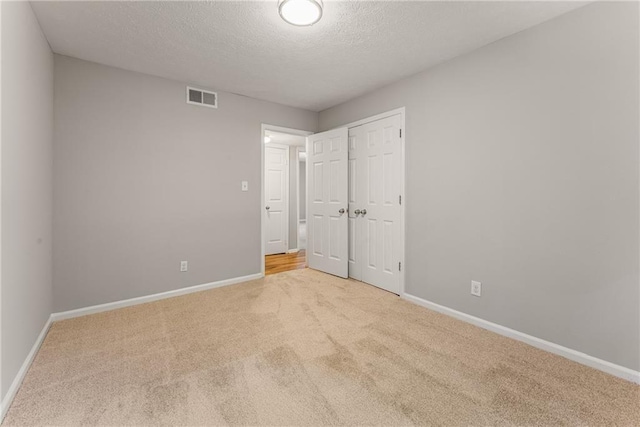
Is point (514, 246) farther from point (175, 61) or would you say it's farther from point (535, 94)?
point (175, 61)

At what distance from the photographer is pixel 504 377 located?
182 centimetres

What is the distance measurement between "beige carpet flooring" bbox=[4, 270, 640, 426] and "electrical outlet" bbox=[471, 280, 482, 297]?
0.29 meters

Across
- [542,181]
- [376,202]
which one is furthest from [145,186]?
[542,181]

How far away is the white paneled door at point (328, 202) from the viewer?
13.1 feet

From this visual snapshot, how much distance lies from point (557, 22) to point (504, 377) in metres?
2.45

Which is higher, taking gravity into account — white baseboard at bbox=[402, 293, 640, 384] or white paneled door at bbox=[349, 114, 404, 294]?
white paneled door at bbox=[349, 114, 404, 294]

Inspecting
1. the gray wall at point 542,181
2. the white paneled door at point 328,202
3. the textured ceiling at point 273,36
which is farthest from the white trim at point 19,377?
the gray wall at point 542,181

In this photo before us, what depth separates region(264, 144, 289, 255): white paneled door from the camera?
580cm

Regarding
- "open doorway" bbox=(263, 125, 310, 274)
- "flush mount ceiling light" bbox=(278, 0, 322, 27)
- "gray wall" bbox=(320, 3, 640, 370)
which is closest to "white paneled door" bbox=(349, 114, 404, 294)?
"gray wall" bbox=(320, 3, 640, 370)

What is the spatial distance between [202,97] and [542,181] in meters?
3.46

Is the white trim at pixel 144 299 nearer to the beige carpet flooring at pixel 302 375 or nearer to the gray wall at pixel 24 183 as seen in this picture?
the beige carpet flooring at pixel 302 375

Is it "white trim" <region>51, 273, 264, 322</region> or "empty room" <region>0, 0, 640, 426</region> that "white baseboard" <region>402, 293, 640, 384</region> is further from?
"white trim" <region>51, 273, 264, 322</region>

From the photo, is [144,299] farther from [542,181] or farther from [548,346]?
[542,181]

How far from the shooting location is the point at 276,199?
19.4ft
